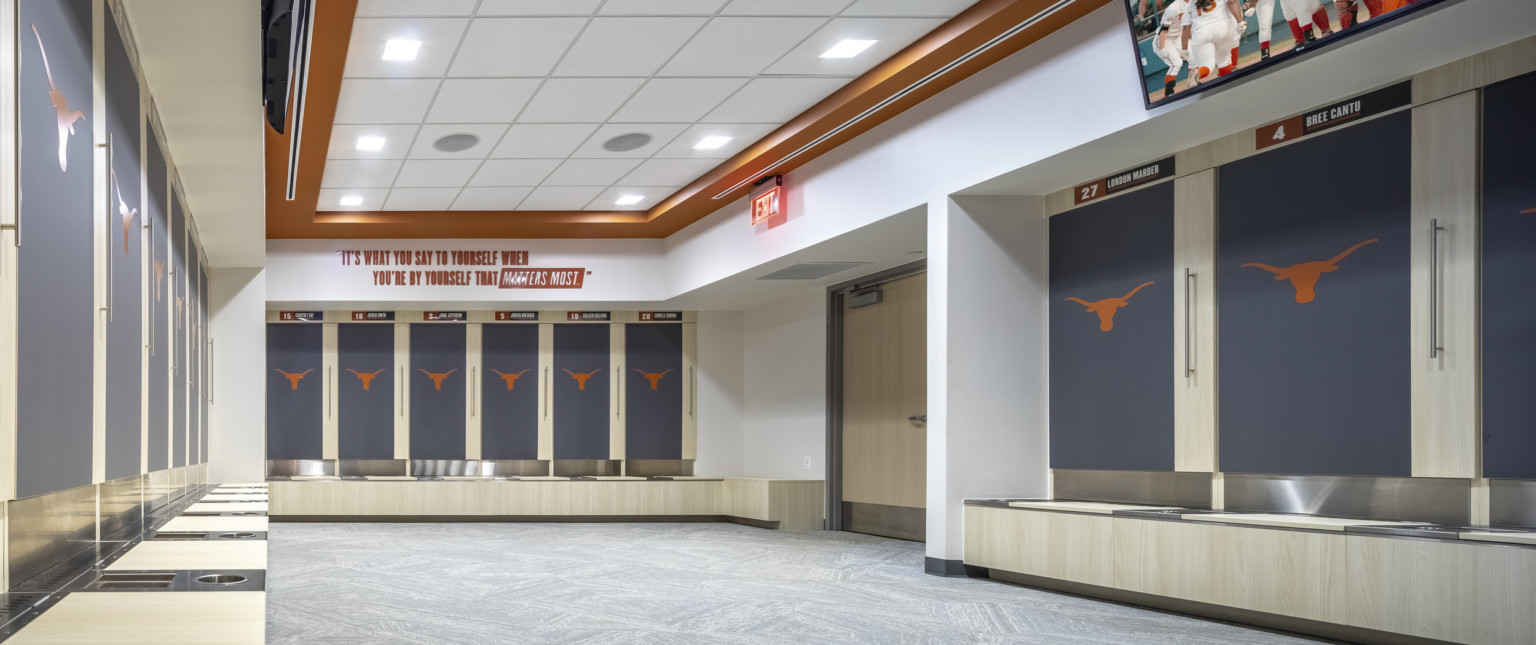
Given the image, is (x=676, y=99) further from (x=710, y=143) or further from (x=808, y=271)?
(x=808, y=271)

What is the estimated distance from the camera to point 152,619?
6.50 feet

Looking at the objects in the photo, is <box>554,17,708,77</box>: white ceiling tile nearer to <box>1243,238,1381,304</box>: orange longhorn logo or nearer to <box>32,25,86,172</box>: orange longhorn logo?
<box>1243,238,1381,304</box>: orange longhorn logo

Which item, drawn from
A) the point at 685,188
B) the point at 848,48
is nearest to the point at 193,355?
the point at 685,188

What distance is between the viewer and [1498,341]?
468 centimetres

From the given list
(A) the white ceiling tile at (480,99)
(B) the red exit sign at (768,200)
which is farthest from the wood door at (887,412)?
(A) the white ceiling tile at (480,99)

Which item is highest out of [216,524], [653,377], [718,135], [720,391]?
[718,135]

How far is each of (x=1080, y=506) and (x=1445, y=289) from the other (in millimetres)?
2368

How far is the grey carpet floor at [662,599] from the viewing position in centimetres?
517

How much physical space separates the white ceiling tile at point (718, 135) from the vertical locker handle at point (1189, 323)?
10.9 ft

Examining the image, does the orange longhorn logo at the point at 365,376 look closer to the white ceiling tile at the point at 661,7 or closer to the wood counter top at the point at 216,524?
the white ceiling tile at the point at 661,7

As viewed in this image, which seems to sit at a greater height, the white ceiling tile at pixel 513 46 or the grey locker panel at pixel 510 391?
the white ceiling tile at pixel 513 46

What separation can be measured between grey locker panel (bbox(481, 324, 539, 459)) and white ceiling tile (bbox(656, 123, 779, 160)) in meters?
4.66

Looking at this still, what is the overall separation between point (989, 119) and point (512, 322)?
7809 millimetres

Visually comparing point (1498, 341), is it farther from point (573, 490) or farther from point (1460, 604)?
point (573, 490)
